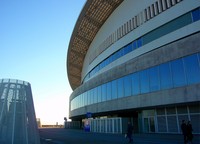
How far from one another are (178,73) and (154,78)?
9.95 ft

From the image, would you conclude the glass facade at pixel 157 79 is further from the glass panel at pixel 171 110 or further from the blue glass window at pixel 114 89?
the glass panel at pixel 171 110

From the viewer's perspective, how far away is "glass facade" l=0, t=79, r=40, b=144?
29.9ft

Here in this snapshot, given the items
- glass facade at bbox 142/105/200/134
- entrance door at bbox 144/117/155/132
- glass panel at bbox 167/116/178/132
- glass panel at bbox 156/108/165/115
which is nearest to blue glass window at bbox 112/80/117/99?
glass facade at bbox 142/105/200/134

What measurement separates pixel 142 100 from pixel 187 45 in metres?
7.83

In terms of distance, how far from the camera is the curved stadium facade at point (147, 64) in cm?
2230

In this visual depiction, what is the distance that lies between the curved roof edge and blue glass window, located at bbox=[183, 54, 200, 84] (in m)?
20.7

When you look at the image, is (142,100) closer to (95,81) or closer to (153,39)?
(153,39)

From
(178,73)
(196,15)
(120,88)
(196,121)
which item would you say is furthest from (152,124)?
(196,15)

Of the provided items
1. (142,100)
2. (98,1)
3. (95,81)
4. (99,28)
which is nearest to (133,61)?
(142,100)

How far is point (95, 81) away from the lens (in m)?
37.6

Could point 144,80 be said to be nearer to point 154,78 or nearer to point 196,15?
point 154,78

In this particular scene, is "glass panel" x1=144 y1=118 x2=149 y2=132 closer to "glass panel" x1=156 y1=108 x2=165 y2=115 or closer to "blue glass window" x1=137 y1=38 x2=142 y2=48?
"glass panel" x1=156 y1=108 x2=165 y2=115

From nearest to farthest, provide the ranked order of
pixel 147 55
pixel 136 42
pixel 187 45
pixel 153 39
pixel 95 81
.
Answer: pixel 187 45 < pixel 147 55 < pixel 153 39 < pixel 136 42 < pixel 95 81

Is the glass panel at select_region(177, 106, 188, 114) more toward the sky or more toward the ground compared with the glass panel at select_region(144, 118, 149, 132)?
more toward the sky
